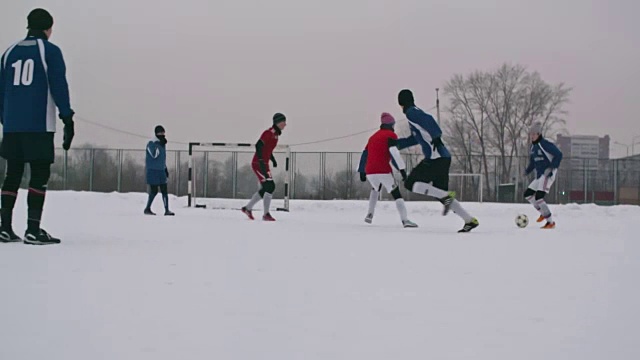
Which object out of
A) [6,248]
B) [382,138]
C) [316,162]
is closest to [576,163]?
[316,162]

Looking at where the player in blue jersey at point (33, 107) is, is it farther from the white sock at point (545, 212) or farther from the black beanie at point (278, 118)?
the white sock at point (545, 212)

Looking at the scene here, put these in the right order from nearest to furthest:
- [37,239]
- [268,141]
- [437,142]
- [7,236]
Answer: [37,239] < [7,236] < [437,142] < [268,141]

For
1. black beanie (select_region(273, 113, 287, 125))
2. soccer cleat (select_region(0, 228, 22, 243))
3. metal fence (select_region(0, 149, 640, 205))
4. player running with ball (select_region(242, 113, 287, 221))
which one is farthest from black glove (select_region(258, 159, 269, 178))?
metal fence (select_region(0, 149, 640, 205))

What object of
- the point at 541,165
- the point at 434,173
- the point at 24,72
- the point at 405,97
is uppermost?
the point at 405,97

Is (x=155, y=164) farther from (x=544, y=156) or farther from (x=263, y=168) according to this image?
(x=544, y=156)

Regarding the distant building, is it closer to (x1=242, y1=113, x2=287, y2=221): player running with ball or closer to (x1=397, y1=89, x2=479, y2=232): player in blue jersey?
(x1=242, y1=113, x2=287, y2=221): player running with ball

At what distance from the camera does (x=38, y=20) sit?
6137 mm

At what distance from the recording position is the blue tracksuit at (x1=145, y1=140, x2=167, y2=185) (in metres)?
14.5

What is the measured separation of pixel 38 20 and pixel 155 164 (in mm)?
8605

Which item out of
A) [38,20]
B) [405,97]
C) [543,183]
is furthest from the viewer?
[543,183]

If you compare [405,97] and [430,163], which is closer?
[430,163]

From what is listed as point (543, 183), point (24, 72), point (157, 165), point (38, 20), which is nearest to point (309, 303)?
point (24, 72)

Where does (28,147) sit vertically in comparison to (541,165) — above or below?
below

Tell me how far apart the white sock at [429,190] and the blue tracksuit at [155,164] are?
639 centimetres
